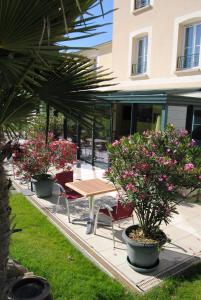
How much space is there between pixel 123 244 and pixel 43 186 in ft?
12.7

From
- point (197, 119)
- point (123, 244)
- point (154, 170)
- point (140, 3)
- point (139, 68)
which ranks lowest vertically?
point (123, 244)

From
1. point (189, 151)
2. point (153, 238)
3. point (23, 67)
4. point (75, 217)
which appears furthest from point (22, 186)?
point (23, 67)

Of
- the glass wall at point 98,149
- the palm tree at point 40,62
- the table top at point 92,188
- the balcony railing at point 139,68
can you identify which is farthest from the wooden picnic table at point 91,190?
the balcony railing at point 139,68

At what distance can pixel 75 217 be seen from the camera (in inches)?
316

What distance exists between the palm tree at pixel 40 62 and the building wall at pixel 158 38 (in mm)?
9803

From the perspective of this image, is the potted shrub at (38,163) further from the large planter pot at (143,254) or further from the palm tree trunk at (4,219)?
the palm tree trunk at (4,219)

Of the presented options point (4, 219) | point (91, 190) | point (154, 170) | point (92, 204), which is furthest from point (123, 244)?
point (4, 219)

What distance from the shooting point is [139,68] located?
16094mm

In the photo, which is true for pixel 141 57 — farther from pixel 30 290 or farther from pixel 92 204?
pixel 30 290

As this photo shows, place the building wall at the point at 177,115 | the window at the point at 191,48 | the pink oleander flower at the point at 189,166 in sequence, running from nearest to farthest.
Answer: the pink oleander flower at the point at 189,166 → the building wall at the point at 177,115 → the window at the point at 191,48

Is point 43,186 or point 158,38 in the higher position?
point 158,38

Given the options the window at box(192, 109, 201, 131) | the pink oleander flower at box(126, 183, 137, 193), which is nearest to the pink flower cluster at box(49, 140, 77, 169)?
the pink oleander flower at box(126, 183, 137, 193)

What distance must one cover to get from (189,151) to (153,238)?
6.10ft

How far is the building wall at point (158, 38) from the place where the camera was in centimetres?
1298
